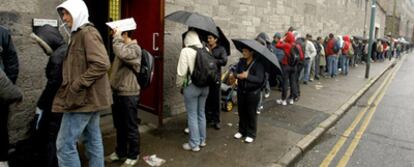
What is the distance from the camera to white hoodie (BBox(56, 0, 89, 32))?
2.99 metres

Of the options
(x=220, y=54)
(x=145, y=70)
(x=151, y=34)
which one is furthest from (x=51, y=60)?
(x=220, y=54)

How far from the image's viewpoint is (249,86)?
5.21m

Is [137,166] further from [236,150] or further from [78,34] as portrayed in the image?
[78,34]

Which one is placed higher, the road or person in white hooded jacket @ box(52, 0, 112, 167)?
person in white hooded jacket @ box(52, 0, 112, 167)

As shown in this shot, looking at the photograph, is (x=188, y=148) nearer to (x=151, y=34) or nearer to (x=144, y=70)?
(x=144, y=70)

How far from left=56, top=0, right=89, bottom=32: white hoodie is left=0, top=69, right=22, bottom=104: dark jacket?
690 millimetres

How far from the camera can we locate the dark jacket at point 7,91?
287 cm

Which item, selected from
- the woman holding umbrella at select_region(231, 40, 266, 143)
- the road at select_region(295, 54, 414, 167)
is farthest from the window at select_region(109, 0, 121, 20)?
the road at select_region(295, 54, 414, 167)

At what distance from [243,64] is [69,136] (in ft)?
9.67

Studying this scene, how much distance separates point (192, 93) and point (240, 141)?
125 cm

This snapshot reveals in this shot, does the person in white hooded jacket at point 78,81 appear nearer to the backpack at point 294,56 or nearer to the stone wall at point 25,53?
the stone wall at point 25,53

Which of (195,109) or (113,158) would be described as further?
(195,109)

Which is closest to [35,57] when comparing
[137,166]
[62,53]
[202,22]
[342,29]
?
[62,53]

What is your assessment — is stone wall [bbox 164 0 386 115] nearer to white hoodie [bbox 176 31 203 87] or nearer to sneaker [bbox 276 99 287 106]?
sneaker [bbox 276 99 287 106]
